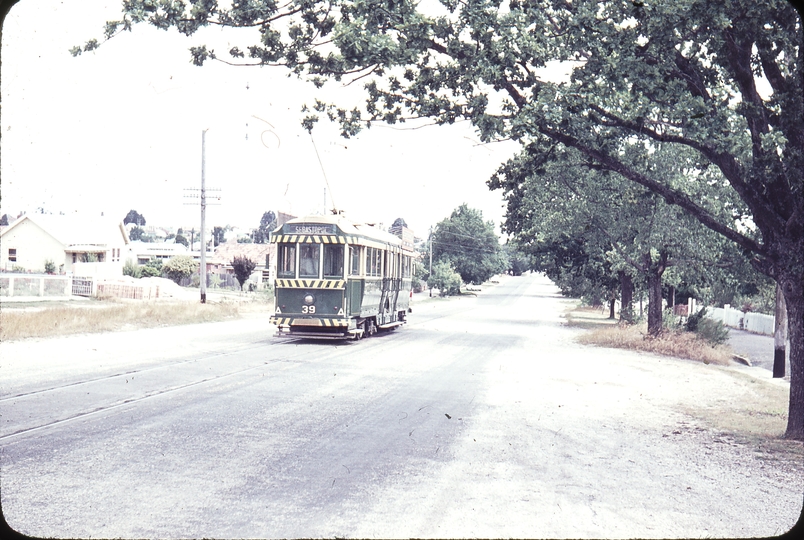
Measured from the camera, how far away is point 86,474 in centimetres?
623

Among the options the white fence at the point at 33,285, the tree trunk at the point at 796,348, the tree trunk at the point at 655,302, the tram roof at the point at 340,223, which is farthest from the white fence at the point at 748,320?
the white fence at the point at 33,285

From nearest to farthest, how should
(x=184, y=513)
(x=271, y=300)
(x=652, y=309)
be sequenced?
(x=184, y=513) → (x=652, y=309) → (x=271, y=300)

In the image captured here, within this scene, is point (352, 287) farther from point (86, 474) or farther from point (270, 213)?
point (270, 213)

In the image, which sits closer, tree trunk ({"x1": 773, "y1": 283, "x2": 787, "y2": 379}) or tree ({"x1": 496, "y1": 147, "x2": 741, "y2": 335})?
tree trunk ({"x1": 773, "y1": 283, "x2": 787, "y2": 379})

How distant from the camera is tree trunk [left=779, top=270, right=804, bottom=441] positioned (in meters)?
9.16

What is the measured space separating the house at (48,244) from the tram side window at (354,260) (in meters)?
46.7

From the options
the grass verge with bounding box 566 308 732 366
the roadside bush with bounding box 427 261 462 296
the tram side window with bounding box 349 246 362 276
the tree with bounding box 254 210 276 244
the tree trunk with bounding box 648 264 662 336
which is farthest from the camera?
the tree with bounding box 254 210 276 244

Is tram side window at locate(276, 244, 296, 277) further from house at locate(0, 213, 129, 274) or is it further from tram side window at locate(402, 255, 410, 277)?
house at locate(0, 213, 129, 274)

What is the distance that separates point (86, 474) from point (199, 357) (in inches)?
393

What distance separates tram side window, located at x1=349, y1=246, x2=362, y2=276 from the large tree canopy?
1001cm

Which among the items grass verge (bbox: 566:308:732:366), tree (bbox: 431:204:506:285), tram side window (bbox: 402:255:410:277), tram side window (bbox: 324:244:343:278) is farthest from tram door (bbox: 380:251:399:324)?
tree (bbox: 431:204:506:285)

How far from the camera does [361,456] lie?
742 centimetres

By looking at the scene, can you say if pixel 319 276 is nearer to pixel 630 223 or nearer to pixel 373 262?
pixel 373 262

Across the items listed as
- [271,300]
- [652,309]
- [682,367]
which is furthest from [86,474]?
[271,300]
